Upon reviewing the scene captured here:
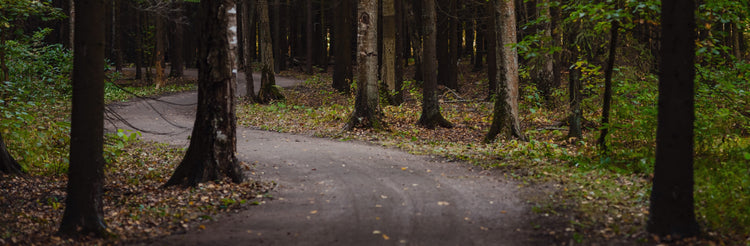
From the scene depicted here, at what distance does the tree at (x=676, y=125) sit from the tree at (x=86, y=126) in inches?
246

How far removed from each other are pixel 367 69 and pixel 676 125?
10.7 meters

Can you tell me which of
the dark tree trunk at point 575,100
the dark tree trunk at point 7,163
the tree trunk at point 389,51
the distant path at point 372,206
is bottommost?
the distant path at point 372,206

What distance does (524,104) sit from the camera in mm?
17438

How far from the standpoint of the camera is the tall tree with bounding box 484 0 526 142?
1252cm

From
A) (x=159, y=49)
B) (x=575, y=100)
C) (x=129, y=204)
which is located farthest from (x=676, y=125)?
(x=159, y=49)

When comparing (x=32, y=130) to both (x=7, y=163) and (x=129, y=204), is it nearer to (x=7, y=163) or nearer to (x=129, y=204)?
(x=7, y=163)

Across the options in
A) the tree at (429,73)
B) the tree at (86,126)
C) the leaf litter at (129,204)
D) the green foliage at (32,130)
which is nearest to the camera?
the tree at (86,126)

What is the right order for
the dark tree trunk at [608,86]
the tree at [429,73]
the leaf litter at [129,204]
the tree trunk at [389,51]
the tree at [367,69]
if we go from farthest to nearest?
the tree trunk at [389,51] → the tree at [429,73] → the tree at [367,69] → the dark tree trunk at [608,86] → the leaf litter at [129,204]

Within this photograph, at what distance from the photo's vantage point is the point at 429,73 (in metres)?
16.0

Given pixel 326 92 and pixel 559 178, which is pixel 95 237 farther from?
pixel 326 92

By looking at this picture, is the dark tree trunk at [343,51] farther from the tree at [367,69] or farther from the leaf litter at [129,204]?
the leaf litter at [129,204]

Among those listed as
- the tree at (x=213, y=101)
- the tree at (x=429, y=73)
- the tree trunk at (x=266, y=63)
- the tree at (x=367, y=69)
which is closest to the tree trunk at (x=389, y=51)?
the tree at (x=429, y=73)

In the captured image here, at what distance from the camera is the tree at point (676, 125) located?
5.14 metres

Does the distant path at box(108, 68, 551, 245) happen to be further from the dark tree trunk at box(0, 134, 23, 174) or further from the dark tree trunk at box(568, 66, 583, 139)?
the dark tree trunk at box(568, 66, 583, 139)
